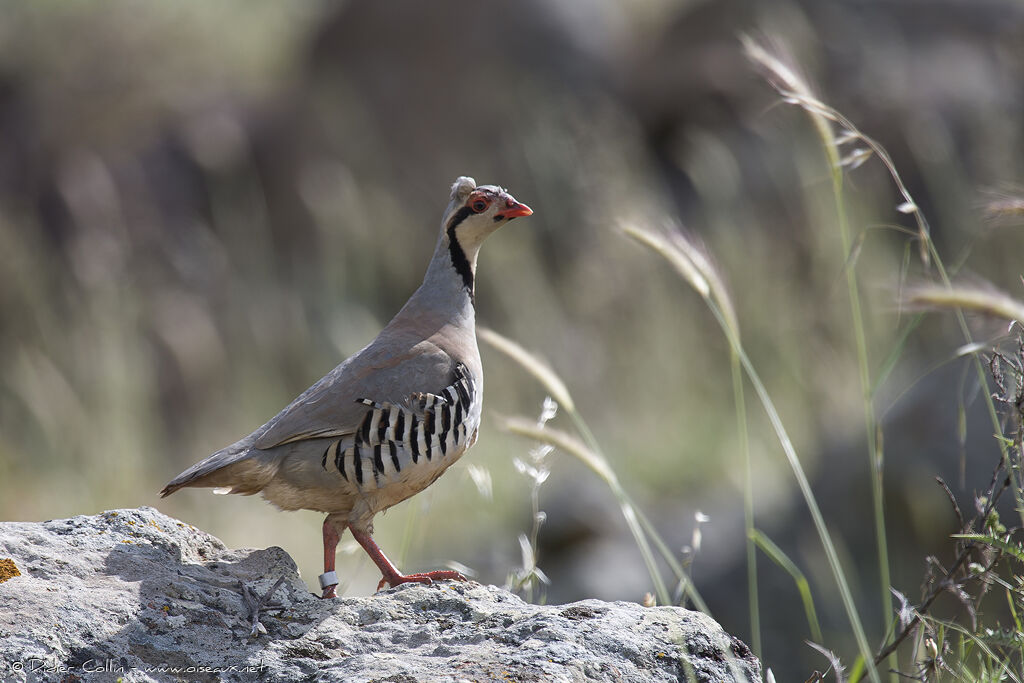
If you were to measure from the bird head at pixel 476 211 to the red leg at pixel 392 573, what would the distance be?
1.21 metres

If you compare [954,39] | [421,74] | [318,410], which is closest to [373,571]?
[318,410]

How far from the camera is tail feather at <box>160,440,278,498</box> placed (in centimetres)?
328

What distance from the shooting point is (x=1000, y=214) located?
2.83 m

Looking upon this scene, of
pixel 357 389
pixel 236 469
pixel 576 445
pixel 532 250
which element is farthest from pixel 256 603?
pixel 532 250

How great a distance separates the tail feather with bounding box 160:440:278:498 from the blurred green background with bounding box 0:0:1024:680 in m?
1.36

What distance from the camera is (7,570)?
8.91ft

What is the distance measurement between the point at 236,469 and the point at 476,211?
1316 mm

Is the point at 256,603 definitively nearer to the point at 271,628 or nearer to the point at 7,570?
the point at 271,628

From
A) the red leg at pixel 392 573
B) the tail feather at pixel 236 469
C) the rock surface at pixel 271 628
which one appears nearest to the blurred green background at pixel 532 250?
the red leg at pixel 392 573

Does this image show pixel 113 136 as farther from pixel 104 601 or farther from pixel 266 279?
pixel 104 601

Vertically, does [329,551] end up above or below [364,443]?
below

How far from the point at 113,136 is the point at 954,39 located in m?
10.7

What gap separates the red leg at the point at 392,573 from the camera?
10.7 feet

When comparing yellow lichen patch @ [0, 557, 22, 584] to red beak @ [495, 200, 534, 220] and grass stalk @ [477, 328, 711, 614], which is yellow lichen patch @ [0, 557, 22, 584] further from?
red beak @ [495, 200, 534, 220]
